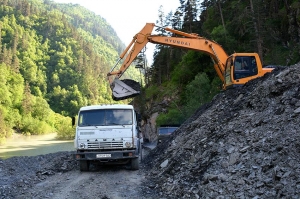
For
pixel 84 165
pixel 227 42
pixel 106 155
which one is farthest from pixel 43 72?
pixel 106 155

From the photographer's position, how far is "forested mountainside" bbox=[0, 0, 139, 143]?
10134 centimetres

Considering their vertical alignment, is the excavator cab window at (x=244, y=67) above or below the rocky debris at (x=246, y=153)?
above

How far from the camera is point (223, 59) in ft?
63.0

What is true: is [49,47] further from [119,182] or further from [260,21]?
[119,182]

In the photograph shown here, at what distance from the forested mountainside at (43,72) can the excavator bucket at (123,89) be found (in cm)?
7263

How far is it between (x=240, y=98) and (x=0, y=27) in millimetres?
159046

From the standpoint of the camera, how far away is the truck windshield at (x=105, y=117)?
12969 millimetres

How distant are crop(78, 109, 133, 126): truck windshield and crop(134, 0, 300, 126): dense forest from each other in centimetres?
1637

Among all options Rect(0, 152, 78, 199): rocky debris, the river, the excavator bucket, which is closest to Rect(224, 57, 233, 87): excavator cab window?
the excavator bucket

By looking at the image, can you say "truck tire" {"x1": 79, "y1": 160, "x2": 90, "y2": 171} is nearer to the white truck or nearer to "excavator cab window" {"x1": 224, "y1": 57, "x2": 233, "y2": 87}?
the white truck

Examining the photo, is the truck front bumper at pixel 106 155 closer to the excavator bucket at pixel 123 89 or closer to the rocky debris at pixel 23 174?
the rocky debris at pixel 23 174

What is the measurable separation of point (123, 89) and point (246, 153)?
937cm

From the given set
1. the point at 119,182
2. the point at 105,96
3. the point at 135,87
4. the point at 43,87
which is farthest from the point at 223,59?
the point at 105,96

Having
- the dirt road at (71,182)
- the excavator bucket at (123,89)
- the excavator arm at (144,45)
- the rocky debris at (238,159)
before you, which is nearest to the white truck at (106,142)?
the dirt road at (71,182)
